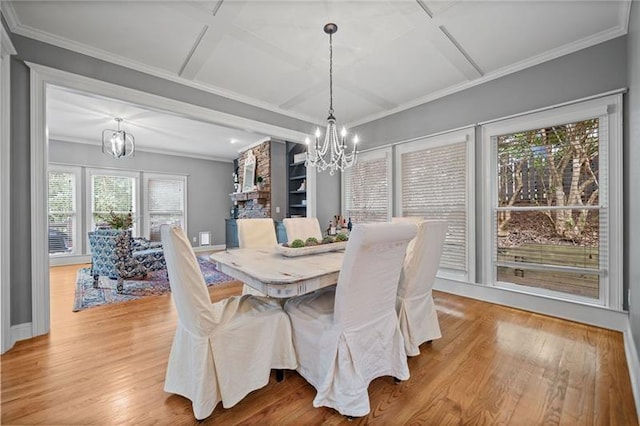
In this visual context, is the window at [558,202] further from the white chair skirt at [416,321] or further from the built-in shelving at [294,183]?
the built-in shelving at [294,183]

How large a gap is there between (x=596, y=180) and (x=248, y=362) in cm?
344

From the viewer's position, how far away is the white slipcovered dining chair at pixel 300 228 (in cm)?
310

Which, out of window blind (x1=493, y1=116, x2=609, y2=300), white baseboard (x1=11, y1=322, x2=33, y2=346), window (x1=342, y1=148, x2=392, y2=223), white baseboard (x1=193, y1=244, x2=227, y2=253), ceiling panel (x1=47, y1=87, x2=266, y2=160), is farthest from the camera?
white baseboard (x1=193, y1=244, x2=227, y2=253)

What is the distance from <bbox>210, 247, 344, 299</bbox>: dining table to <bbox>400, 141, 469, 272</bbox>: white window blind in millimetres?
2052

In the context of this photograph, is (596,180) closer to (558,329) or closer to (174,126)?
(558,329)

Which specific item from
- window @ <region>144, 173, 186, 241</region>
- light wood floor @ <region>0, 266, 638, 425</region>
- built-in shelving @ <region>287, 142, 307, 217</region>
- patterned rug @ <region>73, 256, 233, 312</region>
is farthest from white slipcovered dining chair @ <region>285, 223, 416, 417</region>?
window @ <region>144, 173, 186, 241</region>

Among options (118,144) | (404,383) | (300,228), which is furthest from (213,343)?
(118,144)

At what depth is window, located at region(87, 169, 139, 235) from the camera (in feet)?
20.1

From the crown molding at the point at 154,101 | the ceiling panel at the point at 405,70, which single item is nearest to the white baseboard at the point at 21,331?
the crown molding at the point at 154,101

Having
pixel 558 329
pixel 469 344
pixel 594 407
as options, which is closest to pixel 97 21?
pixel 469 344

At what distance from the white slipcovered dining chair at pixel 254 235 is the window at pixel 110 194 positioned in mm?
5016

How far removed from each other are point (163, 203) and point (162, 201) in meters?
0.06

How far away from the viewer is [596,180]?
261 centimetres

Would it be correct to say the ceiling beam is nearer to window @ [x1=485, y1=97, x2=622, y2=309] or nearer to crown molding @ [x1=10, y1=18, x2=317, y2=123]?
window @ [x1=485, y1=97, x2=622, y2=309]
